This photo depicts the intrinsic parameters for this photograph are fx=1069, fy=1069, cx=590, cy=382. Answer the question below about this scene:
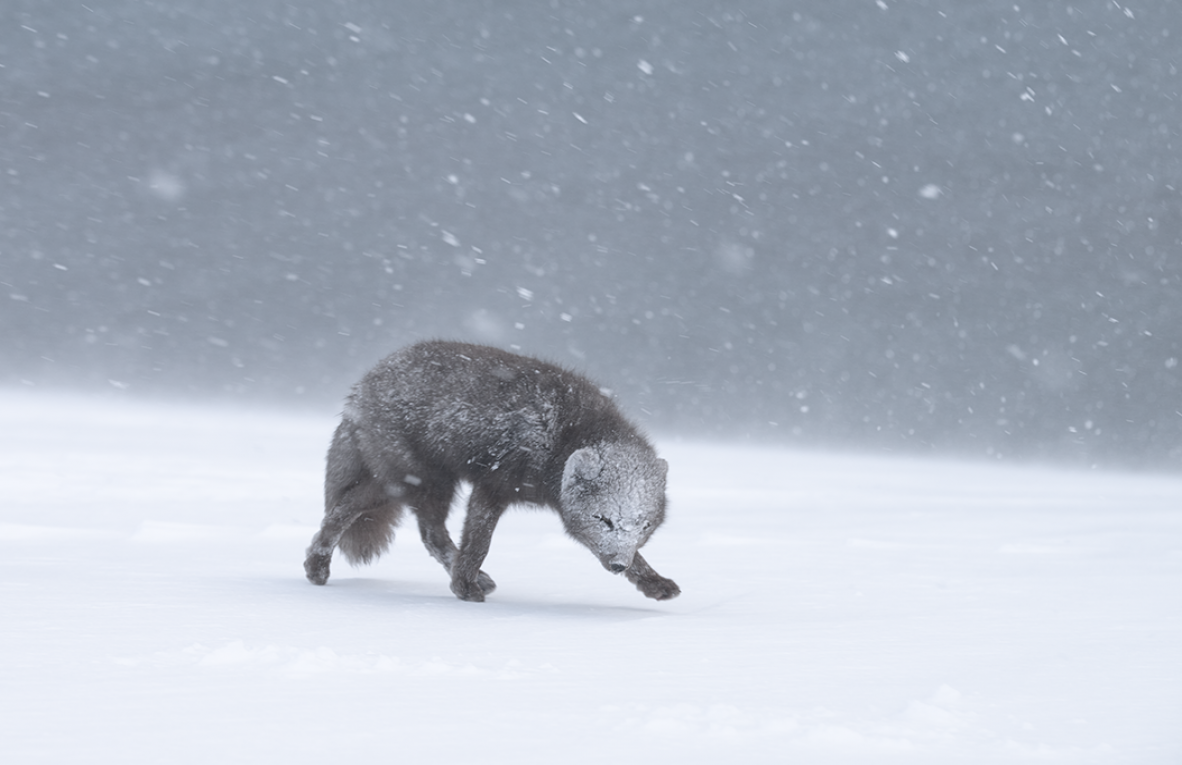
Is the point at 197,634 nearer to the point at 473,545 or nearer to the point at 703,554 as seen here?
the point at 473,545

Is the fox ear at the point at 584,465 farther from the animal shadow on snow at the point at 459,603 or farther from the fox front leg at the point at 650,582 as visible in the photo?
the animal shadow on snow at the point at 459,603

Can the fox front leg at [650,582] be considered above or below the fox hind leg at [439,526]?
below

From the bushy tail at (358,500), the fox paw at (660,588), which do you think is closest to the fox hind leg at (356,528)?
the bushy tail at (358,500)

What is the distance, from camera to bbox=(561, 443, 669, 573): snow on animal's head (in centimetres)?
577

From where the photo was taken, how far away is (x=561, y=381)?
6383mm

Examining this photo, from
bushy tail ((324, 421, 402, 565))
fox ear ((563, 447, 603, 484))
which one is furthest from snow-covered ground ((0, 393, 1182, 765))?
fox ear ((563, 447, 603, 484))

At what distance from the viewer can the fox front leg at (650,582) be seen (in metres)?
5.98

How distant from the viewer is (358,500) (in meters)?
6.72

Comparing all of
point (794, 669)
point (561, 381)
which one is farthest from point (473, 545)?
point (794, 669)

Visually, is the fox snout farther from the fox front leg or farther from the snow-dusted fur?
the fox front leg

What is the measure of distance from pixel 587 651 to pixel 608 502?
67.5 inches

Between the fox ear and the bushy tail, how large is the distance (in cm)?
141

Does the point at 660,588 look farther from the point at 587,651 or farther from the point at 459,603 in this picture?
the point at 587,651

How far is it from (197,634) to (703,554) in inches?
200
